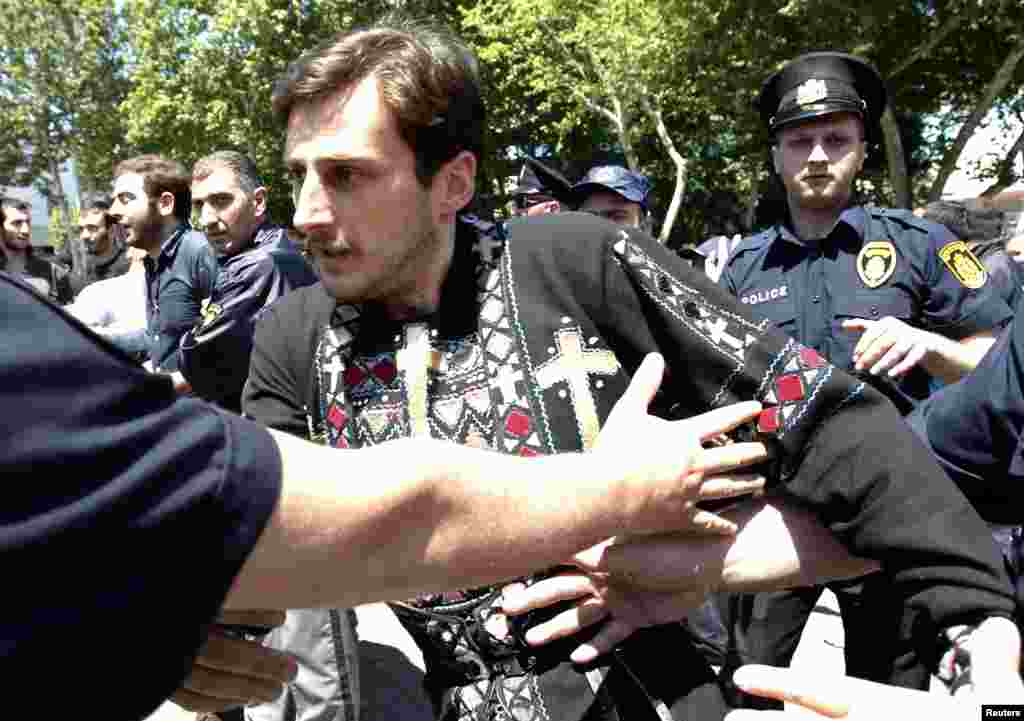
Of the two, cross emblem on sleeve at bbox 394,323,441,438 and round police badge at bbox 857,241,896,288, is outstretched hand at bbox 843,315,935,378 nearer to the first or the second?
round police badge at bbox 857,241,896,288

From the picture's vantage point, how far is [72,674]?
88 cm

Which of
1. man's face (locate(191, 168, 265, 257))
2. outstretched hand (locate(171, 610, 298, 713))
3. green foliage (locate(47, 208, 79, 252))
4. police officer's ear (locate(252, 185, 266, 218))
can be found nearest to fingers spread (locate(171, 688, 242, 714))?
outstretched hand (locate(171, 610, 298, 713))

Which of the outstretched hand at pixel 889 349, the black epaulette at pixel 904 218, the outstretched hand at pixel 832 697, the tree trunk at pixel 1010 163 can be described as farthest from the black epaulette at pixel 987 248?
the tree trunk at pixel 1010 163

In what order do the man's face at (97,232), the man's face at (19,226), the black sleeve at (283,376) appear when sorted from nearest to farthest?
the black sleeve at (283,376)
the man's face at (19,226)
the man's face at (97,232)

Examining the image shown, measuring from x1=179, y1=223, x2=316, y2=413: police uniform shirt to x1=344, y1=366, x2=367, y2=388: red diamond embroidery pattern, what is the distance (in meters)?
2.57

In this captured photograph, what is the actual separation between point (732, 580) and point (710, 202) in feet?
108

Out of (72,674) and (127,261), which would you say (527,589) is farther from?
(127,261)

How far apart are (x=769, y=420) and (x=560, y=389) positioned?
1.29ft

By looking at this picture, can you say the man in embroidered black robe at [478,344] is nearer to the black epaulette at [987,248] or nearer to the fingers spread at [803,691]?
the fingers spread at [803,691]

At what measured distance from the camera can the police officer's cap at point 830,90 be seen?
141 inches

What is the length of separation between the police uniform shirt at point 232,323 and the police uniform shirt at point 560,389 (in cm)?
247

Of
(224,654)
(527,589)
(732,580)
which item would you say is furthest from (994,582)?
(224,654)

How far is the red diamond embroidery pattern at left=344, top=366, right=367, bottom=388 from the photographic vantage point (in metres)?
1.92

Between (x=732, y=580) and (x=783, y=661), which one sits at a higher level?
(x=732, y=580)
